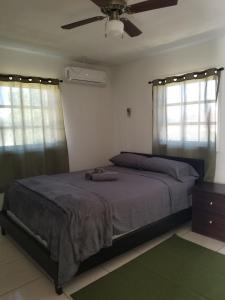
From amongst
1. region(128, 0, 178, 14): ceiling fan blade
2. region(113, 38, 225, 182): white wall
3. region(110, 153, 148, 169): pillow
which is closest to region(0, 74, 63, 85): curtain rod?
region(113, 38, 225, 182): white wall

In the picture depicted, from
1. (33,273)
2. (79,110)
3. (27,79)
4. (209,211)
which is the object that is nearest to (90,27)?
(27,79)

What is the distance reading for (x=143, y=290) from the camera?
Answer: 2057 mm

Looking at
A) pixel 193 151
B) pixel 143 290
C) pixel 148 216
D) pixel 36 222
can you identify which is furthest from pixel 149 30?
pixel 143 290

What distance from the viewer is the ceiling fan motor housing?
1.98 meters

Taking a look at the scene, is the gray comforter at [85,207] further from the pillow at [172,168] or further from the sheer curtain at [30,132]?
the sheer curtain at [30,132]

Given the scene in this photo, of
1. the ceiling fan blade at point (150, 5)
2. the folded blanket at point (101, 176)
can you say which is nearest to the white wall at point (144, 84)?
the folded blanket at point (101, 176)

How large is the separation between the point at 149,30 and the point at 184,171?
6.11 feet

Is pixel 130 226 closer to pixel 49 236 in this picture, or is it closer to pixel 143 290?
pixel 143 290

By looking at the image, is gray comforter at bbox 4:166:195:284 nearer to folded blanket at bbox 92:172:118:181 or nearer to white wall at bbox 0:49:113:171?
folded blanket at bbox 92:172:118:181

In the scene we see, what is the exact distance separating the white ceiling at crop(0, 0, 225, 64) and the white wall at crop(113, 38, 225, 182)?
0.23 m

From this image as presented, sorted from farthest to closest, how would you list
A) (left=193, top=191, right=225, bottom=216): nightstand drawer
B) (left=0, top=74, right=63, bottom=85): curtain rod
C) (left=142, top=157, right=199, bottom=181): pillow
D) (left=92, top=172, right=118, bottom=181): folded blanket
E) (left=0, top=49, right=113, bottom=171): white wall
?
1. (left=0, top=49, right=113, bottom=171): white wall
2. (left=0, top=74, right=63, bottom=85): curtain rod
3. (left=142, top=157, right=199, bottom=181): pillow
4. (left=92, top=172, right=118, bottom=181): folded blanket
5. (left=193, top=191, right=225, bottom=216): nightstand drawer

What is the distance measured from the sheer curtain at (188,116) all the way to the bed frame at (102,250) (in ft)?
1.11

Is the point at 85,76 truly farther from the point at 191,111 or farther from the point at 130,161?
the point at 191,111

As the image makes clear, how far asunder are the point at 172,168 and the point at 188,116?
0.85 metres
